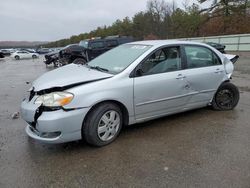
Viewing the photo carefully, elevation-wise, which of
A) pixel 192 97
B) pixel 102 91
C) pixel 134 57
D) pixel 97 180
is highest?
pixel 134 57

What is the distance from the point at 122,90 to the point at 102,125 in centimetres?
60

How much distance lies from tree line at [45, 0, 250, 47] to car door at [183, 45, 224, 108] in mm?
23587

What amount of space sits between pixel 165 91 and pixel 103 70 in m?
1.10

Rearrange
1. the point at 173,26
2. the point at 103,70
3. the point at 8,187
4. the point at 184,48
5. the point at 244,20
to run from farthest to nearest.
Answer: the point at 173,26
the point at 244,20
the point at 184,48
the point at 103,70
the point at 8,187

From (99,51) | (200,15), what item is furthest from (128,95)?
(200,15)

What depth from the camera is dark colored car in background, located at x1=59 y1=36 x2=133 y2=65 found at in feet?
46.4

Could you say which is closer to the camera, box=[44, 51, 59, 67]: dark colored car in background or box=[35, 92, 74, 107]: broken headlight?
box=[35, 92, 74, 107]: broken headlight

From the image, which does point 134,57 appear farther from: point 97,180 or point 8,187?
point 8,187

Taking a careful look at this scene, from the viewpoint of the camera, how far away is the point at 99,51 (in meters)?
14.2

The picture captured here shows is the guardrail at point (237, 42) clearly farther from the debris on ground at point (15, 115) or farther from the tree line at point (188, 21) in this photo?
the debris on ground at point (15, 115)

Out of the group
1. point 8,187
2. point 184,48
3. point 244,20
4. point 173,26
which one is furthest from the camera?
point 173,26

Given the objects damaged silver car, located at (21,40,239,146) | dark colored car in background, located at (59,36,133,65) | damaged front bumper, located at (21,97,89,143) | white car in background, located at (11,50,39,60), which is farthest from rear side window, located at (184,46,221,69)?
white car in background, located at (11,50,39,60)

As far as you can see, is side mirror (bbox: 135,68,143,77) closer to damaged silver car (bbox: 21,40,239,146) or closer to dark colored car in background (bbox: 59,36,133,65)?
damaged silver car (bbox: 21,40,239,146)

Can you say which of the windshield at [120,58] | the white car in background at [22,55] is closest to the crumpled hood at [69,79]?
the windshield at [120,58]
